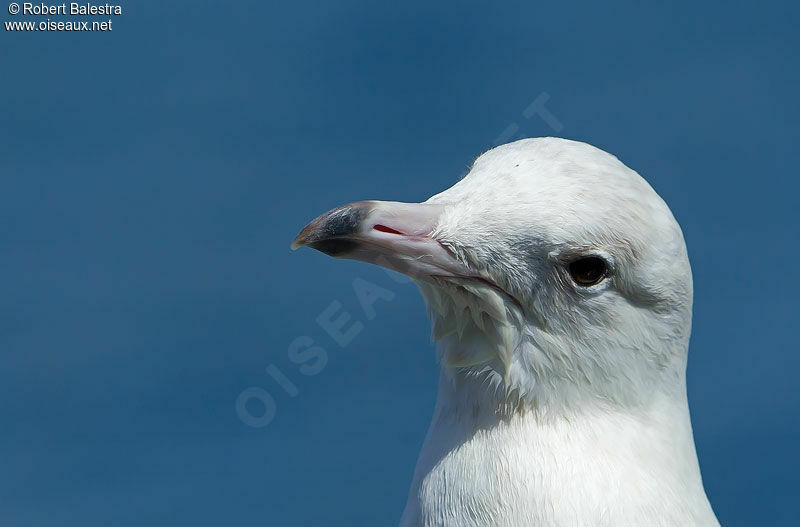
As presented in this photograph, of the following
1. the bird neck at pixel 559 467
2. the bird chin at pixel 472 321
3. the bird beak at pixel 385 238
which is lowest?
the bird neck at pixel 559 467

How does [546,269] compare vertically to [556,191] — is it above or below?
below

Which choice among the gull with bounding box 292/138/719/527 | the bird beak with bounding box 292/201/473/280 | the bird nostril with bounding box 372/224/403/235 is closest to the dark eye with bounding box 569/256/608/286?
the gull with bounding box 292/138/719/527

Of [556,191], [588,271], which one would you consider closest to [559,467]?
[588,271]

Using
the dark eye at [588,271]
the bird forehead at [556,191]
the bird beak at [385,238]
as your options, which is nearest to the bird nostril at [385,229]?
the bird beak at [385,238]

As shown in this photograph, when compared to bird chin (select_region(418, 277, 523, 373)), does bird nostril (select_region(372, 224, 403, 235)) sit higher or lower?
higher

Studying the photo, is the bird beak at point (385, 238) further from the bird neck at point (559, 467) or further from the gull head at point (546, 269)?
the bird neck at point (559, 467)

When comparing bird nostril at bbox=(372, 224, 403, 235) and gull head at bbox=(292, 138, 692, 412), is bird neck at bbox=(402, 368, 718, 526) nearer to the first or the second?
gull head at bbox=(292, 138, 692, 412)

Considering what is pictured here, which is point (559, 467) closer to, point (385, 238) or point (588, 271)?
point (588, 271)
